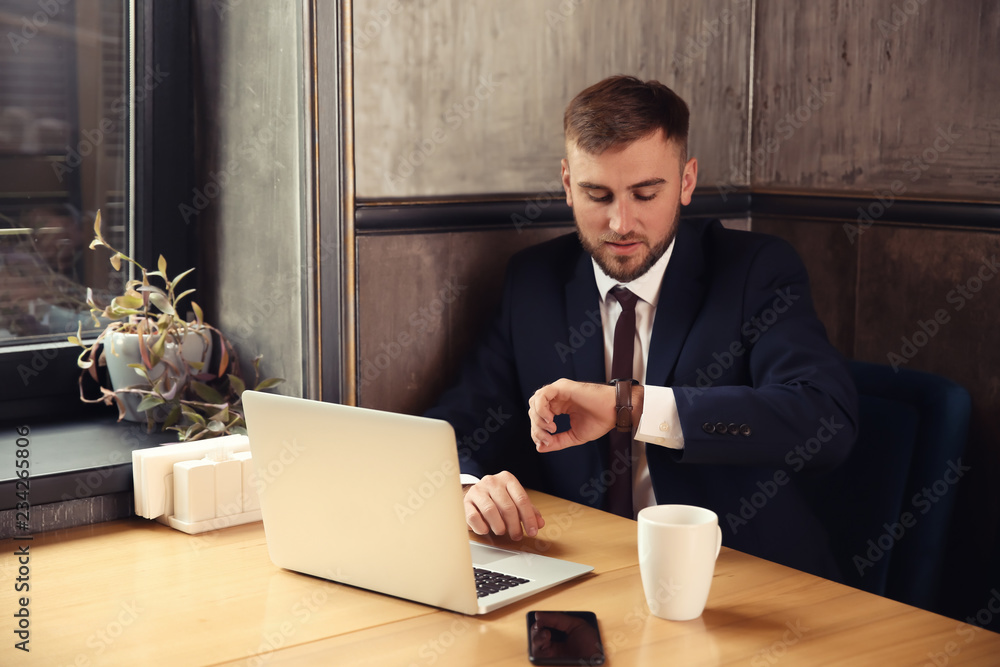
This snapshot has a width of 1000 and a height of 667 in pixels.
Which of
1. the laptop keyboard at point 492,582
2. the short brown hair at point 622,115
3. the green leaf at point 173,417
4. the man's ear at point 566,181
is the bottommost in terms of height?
the laptop keyboard at point 492,582

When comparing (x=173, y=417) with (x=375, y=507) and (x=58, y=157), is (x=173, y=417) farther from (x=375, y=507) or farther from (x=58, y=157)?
(x=375, y=507)

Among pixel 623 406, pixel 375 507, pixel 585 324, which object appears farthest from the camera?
pixel 585 324

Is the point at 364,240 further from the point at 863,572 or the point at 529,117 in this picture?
the point at 863,572

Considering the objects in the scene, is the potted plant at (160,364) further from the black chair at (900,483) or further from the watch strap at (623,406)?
the black chair at (900,483)

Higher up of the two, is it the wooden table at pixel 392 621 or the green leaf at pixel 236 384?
the green leaf at pixel 236 384

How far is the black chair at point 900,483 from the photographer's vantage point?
1745 mm

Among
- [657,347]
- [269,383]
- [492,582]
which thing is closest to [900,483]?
[657,347]

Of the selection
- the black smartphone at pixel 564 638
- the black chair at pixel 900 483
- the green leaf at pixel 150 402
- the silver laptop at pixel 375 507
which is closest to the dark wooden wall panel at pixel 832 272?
the black chair at pixel 900 483

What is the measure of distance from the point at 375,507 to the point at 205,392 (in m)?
0.78

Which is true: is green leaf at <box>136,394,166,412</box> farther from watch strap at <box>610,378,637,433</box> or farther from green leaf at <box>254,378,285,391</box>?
watch strap at <box>610,378,637,433</box>

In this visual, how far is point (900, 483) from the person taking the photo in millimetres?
1796

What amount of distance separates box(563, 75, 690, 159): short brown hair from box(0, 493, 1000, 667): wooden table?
76 cm

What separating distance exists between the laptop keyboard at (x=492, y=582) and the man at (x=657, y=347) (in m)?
0.37

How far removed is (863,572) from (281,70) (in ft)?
4.76
